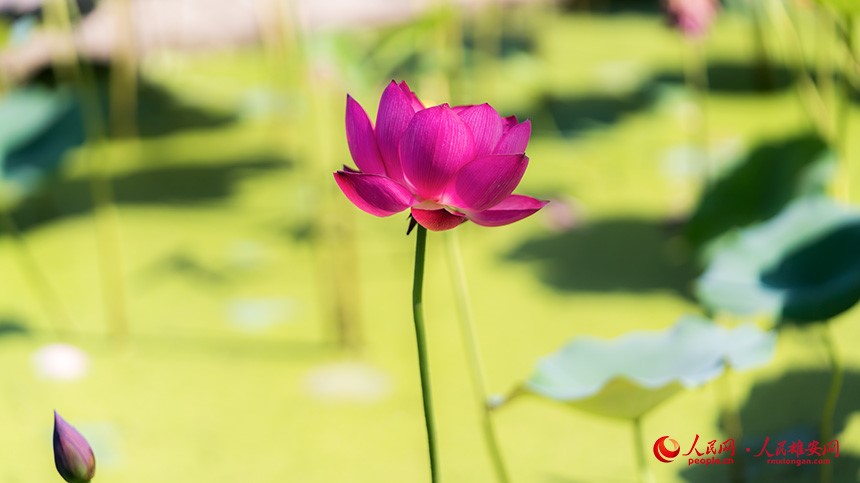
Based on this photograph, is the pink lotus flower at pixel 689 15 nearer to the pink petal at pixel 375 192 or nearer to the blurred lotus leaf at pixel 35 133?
the blurred lotus leaf at pixel 35 133

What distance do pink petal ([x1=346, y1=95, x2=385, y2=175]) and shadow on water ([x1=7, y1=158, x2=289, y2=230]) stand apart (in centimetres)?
134

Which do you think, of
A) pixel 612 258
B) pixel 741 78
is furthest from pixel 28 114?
pixel 741 78

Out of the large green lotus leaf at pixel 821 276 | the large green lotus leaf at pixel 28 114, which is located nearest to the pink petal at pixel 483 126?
the large green lotus leaf at pixel 821 276

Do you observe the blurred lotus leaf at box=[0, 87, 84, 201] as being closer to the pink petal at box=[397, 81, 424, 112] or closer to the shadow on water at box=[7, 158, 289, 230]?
the shadow on water at box=[7, 158, 289, 230]

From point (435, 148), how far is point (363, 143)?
48 millimetres

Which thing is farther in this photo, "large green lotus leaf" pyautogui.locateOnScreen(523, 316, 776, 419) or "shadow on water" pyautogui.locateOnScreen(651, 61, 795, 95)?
"shadow on water" pyautogui.locateOnScreen(651, 61, 795, 95)

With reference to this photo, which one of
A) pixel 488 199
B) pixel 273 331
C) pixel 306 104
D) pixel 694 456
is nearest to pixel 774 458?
pixel 694 456

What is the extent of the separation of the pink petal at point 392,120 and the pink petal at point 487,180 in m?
0.04

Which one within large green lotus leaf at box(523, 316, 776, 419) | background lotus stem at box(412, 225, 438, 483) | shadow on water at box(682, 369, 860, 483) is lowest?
shadow on water at box(682, 369, 860, 483)

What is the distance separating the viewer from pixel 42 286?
1.56 meters

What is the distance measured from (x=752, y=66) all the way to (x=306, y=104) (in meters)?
1.18

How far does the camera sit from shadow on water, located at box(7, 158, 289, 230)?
6.02ft

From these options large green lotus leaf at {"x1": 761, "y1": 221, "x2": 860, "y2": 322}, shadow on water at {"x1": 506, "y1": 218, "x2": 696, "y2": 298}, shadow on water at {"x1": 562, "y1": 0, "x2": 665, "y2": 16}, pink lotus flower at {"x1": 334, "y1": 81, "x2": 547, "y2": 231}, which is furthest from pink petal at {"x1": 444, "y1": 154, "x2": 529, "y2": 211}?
shadow on water at {"x1": 562, "y1": 0, "x2": 665, "y2": 16}

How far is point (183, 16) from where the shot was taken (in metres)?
2.44
